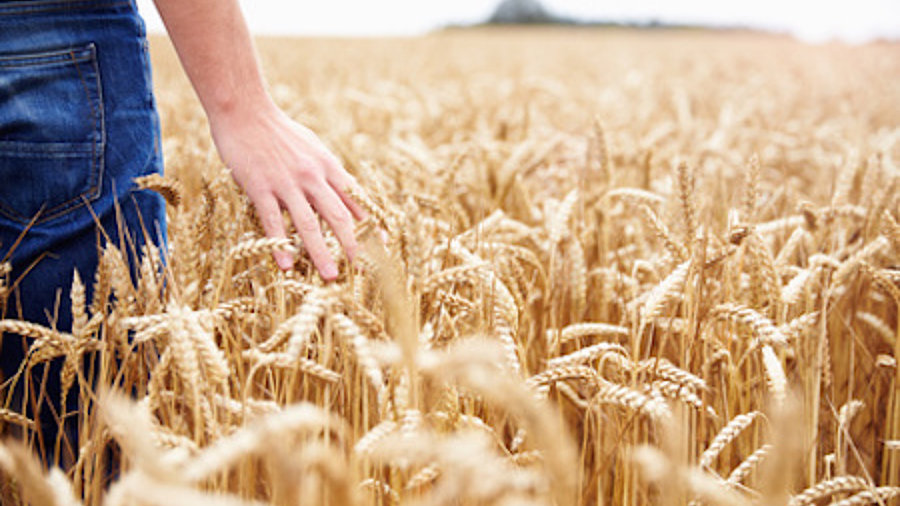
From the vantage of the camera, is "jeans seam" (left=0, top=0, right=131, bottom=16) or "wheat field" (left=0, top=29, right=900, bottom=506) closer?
"wheat field" (left=0, top=29, right=900, bottom=506)

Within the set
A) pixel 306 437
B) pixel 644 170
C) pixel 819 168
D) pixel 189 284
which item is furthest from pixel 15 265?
pixel 819 168

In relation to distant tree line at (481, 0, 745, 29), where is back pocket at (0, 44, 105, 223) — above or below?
below

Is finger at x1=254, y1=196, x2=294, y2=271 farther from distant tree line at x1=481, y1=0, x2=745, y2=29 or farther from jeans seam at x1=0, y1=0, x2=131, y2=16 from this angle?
distant tree line at x1=481, y1=0, x2=745, y2=29

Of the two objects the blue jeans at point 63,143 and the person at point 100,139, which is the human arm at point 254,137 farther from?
the blue jeans at point 63,143

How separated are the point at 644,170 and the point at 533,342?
0.78m

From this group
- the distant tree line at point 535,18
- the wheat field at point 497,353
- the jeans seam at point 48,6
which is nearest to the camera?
the wheat field at point 497,353

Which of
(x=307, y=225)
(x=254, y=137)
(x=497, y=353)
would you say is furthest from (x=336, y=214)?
(x=497, y=353)

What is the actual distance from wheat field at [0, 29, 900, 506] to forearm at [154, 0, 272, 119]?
0.52 ft

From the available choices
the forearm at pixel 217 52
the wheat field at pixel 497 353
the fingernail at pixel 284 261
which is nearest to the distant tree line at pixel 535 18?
the wheat field at pixel 497 353

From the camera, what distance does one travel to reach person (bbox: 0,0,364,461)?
3.59 ft

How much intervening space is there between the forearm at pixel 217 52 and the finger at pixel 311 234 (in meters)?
0.17

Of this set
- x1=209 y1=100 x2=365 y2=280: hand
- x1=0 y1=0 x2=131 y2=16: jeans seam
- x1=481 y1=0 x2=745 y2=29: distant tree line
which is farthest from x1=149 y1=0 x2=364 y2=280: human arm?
x1=481 y1=0 x2=745 y2=29: distant tree line

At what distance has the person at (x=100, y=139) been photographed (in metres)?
1.10

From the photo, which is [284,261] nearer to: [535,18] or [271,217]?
[271,217]
